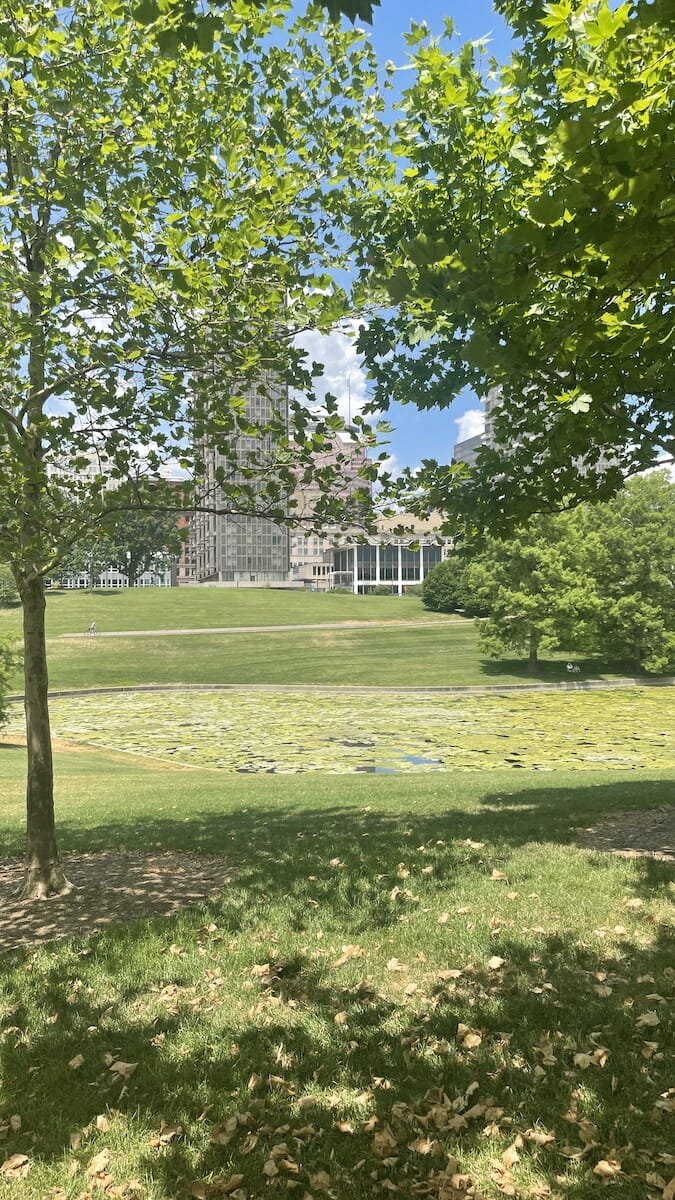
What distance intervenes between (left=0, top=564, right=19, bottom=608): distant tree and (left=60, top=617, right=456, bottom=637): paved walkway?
391 inches

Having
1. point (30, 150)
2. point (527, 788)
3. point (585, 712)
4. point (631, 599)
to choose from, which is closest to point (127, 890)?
point (30, 150)

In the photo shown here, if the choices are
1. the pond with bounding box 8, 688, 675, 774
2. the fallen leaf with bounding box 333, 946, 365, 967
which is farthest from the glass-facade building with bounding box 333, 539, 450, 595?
the fallen leaf with bounding box 333, 946, 365, 967

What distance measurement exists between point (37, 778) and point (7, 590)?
6738 centimetres

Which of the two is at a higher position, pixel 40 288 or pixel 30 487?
pixel 40 288

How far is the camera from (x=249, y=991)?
520 cm

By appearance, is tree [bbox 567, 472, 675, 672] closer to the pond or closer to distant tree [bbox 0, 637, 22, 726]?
the pond

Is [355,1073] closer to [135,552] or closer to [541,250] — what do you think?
[541,250]

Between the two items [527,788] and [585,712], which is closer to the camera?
[527,788]

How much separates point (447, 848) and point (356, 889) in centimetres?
177

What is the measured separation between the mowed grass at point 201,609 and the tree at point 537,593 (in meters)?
25.9

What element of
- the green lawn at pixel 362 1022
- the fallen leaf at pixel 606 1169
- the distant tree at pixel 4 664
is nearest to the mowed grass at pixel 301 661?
the distant tree at pixel 4 664

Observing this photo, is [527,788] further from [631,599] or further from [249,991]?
[631,599]

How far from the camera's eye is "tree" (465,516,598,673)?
42.7 meters

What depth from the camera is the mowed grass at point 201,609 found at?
7131 cm
